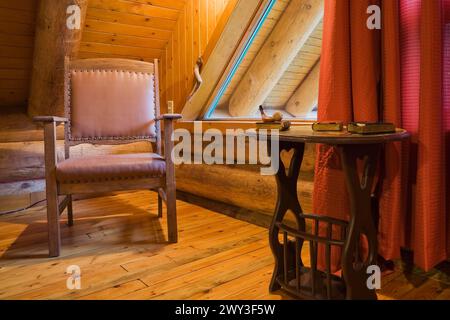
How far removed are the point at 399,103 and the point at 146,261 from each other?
1316 mm

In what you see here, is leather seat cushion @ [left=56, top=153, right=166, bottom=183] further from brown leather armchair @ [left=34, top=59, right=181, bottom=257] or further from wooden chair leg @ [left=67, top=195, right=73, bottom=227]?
wooden chair leg @ [left=67, top=195, right=73, bottom=227]

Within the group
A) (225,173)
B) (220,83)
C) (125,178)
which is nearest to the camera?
(125,178)

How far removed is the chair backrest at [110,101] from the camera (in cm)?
209

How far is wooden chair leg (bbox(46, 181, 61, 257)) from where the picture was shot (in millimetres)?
1695

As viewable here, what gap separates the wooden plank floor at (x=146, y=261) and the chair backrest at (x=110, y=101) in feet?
1.95

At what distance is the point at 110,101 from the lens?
7.02 feet

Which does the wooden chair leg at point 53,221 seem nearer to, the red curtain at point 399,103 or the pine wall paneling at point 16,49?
the red curtain at point 399,103

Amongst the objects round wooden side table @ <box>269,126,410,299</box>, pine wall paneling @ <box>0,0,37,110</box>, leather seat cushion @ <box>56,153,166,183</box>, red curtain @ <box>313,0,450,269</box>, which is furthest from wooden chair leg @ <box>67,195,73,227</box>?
red curtain @ <box>313,0,450,269</box>

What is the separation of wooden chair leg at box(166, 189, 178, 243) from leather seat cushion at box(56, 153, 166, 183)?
0.12 meters

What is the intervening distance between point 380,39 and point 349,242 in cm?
83

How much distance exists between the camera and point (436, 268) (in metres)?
1.44

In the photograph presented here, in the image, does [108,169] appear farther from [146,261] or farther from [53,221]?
[146,261]

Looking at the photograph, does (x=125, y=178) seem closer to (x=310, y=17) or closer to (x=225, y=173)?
(x=225, y=173)

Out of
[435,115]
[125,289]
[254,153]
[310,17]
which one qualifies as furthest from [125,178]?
[310,17]
